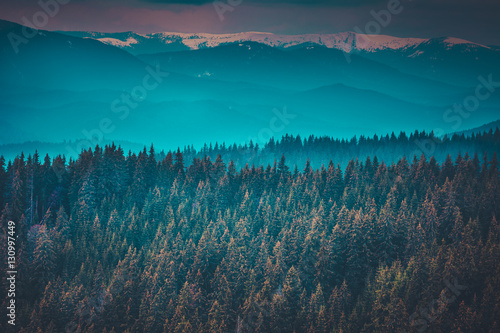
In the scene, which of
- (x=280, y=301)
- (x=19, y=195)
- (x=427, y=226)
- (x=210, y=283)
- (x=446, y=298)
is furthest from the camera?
(x=19, y=195)

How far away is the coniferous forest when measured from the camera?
6944 centimetres

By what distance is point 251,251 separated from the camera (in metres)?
85.5

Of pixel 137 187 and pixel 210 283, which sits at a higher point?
pixel 137 187

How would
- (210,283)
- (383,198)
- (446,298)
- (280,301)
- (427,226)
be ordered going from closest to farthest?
(446,298), (280,301), (210,283), (427,226), (383,198)

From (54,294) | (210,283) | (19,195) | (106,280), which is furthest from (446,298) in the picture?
(19,195)

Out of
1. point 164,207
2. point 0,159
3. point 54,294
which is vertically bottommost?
point 54,294

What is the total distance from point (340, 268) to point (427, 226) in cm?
1865

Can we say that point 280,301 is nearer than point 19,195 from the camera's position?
Yes

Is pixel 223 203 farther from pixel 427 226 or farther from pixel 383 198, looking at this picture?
pixel 427 226

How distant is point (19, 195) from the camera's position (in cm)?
10100

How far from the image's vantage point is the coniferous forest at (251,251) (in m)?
69.4
